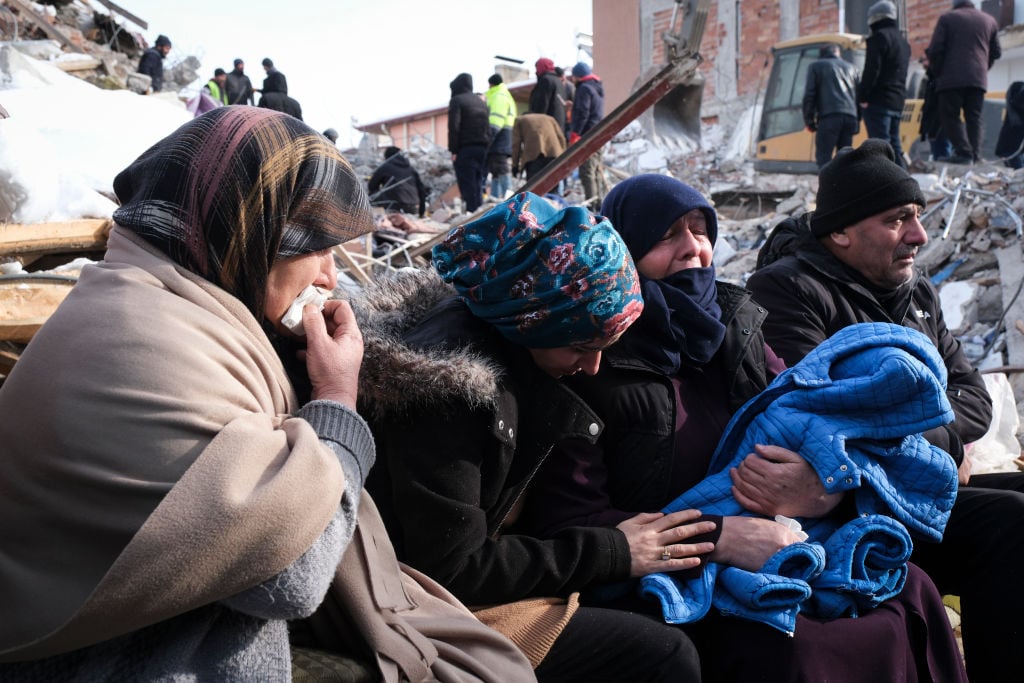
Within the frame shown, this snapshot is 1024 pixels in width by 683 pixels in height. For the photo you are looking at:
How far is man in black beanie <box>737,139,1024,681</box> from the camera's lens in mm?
2502

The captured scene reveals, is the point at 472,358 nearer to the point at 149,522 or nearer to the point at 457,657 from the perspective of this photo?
the point at 457,657

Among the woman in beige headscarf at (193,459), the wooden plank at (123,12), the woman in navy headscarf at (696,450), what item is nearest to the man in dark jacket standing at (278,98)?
the wooden plank at (123,12)

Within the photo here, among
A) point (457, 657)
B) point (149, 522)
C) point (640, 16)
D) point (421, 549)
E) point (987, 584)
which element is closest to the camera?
point (149, 522)

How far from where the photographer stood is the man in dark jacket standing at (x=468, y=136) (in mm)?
10961

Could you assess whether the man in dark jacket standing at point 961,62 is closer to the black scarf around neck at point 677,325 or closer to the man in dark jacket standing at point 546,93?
the man in dark jacket standing at point 546,93

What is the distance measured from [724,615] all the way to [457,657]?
2.34 ft

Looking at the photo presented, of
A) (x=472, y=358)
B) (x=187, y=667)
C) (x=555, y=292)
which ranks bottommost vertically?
(x=187, y=667)

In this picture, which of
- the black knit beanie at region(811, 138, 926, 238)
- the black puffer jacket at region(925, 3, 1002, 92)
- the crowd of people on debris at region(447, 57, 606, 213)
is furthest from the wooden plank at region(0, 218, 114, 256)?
the black puffer jacket at region(925, 3, 1002, 92)

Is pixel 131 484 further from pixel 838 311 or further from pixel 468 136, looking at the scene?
pixel 468 136

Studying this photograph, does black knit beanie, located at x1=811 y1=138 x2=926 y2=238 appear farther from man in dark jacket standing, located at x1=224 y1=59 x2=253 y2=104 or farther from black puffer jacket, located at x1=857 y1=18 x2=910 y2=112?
man in dark jacket standing, located at x1=224 y1=59 x2=253 y2=104

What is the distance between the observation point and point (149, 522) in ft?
4.17

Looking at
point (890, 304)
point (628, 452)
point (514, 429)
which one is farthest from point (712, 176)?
point (514, 429)

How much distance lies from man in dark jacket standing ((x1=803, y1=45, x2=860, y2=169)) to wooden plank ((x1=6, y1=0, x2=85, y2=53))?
10.0 m

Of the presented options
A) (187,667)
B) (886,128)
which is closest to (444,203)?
(886,128)
